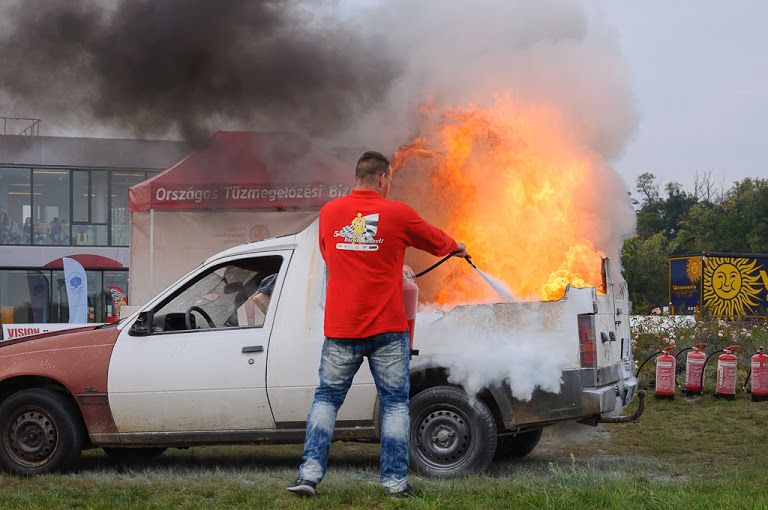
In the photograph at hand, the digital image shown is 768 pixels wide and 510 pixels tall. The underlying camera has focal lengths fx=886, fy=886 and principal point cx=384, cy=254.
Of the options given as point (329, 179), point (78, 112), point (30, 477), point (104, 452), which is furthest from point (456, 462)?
point (78, 112)

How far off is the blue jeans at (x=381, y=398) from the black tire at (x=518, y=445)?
2605 millimetres

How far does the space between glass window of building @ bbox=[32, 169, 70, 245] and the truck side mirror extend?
24.5 meters

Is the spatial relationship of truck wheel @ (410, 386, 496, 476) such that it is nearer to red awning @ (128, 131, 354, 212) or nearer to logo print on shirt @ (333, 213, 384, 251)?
logo print on shirt @ (333, 213, 384, 251)

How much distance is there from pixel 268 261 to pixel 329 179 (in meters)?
4.30

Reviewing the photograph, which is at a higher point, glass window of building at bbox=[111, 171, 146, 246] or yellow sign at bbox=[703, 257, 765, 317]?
glass window of building at bbox=[111, 171, 146, 246]

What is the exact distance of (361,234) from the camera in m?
5.20

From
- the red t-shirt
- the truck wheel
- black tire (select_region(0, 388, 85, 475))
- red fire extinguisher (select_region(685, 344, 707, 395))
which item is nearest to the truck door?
black tire (select_region(0, 388, 85, 475))

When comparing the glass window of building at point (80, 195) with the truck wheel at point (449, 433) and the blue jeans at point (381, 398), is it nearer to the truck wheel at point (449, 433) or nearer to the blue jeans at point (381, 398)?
the truck wheel at point (449, 433)

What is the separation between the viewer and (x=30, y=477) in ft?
21.1

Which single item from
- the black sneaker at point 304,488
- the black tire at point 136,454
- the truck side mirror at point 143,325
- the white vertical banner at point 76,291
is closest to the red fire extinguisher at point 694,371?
the black tire at point 136,454

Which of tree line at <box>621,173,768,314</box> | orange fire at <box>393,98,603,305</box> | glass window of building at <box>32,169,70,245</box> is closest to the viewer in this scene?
orange fire at <box>393,98,603,305</box>

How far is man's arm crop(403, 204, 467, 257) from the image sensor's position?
5.21 m

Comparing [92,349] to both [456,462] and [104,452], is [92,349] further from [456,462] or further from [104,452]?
[456,462]

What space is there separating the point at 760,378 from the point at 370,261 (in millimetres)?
7103
